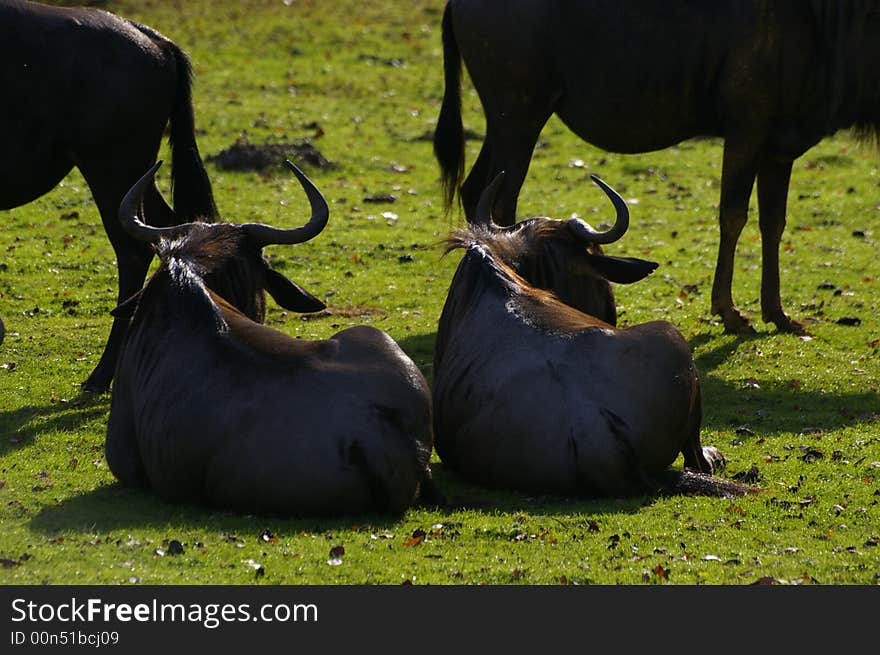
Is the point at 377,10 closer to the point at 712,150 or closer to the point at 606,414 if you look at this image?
the point at 712,150

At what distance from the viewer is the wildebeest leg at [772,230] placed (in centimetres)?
1255

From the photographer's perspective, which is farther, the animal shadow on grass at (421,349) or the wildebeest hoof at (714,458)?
the animal shadow on grass at (421,349)

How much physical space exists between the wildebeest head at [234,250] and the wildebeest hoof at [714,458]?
2.41 metres

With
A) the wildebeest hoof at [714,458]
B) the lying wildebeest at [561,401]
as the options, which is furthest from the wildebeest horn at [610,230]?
the wildebeest hoof at [714,458]

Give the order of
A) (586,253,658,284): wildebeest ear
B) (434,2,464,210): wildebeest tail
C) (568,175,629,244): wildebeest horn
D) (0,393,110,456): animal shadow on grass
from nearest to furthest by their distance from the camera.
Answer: (568,175,629,244): wildebeest horn
(586,253,658,284): wildebeest ear
(0,393,110,456): animal shadow on grass
(434,2,464,210): wildebeest tail

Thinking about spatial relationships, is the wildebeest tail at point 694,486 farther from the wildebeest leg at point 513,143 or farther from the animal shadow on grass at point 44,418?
the wildebeest leg at point 513,143

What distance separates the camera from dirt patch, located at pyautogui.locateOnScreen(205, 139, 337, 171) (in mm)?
18062

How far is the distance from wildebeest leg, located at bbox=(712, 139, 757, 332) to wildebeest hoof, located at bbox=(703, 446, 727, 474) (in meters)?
3.90

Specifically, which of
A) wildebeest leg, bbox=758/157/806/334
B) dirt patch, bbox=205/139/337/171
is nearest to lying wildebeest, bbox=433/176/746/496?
wildebeest leg, bbox=758/157/806/334

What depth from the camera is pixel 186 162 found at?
35.8 ft

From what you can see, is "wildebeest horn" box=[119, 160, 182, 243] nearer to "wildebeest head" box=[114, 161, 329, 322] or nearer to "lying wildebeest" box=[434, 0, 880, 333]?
"wildebeest head" box=[114, 161, 329, 322]

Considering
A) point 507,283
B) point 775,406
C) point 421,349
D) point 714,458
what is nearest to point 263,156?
point 421,349

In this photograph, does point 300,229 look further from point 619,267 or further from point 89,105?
point 89,105

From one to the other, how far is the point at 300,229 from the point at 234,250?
397 millimetres
